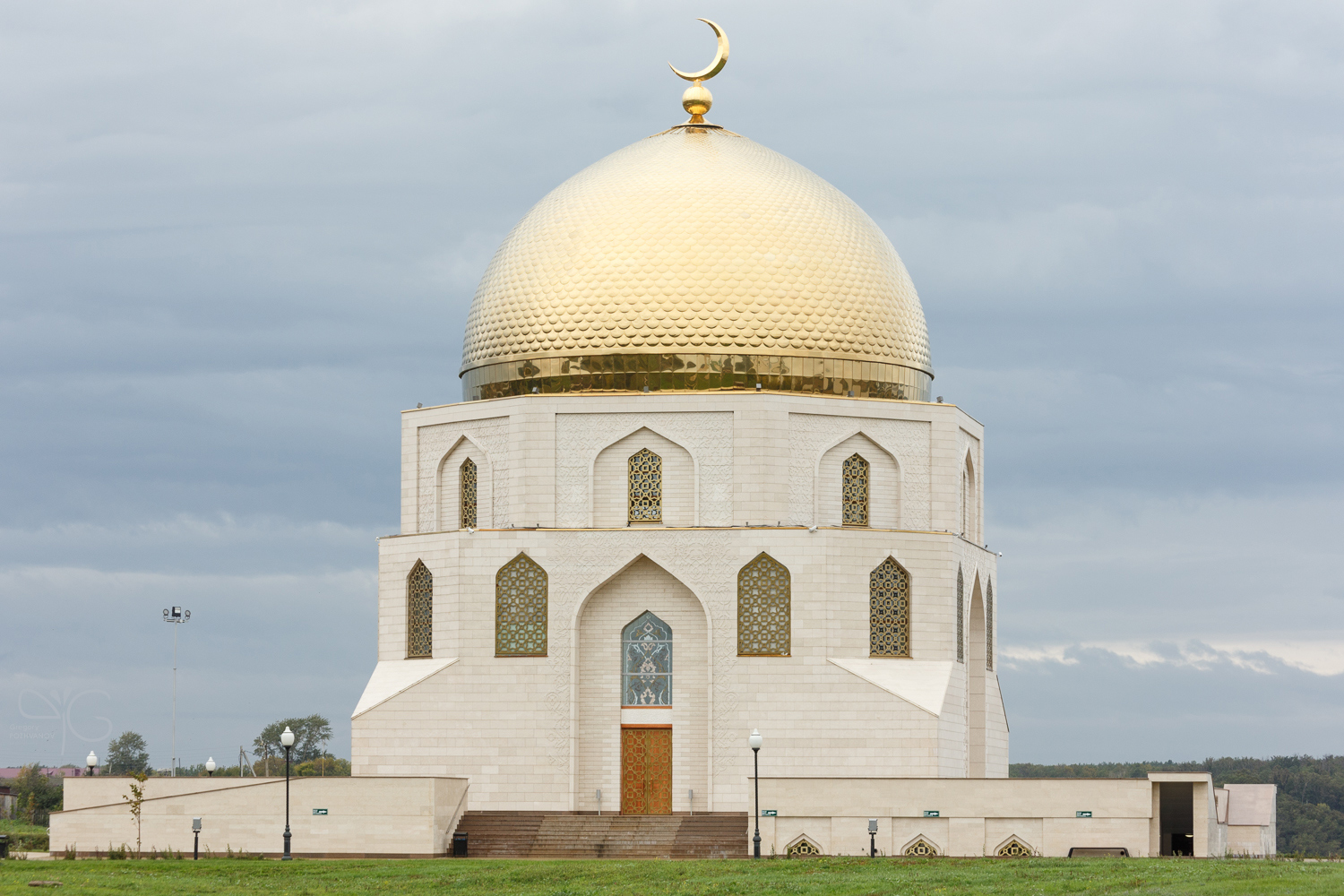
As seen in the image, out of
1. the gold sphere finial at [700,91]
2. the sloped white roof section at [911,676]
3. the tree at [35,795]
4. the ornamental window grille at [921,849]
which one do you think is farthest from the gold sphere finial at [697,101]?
the tree at [35,795]

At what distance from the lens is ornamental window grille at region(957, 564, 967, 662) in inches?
1342

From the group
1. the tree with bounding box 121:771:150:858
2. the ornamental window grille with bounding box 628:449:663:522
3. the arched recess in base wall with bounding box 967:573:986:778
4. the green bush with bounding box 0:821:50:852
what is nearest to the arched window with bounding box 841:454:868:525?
the arched recess in base wall with bounding box 967:573:986:778

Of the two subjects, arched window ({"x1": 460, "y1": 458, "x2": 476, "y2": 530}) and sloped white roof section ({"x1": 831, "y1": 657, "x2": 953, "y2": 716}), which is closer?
sloped white roof section ({"x1": 831, "y1": 657, "x2": 953, "y2": 716})

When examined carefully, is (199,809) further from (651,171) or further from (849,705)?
(651,171)

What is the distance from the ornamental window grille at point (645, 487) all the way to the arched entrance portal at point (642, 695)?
3.00 ft

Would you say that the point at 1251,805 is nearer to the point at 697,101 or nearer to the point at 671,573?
the point at 671,573

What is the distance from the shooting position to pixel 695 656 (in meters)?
32.9

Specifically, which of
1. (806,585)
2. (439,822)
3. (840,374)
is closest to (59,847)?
(439,822)

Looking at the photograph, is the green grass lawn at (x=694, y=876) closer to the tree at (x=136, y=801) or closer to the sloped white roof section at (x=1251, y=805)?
the tree at (x=136, y=801)

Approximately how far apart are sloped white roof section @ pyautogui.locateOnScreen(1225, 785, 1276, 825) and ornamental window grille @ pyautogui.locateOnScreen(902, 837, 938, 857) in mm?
7768

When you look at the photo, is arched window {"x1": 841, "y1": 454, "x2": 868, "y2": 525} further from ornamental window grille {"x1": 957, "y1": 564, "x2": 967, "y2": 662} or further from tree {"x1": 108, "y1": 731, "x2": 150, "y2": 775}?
tree {"x1": 108, "y1": 731, "x2": 150, "y2": 775}

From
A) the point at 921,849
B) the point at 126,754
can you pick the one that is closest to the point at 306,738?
the point at 126,754

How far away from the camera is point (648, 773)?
107 feet

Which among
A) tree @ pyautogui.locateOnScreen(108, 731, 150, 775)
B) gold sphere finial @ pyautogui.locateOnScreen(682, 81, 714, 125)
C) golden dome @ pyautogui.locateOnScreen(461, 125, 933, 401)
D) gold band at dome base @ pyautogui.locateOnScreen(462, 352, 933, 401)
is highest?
gold sphere finial @ pyautogui.locateOnScreen(682, 81, 714, 125)
